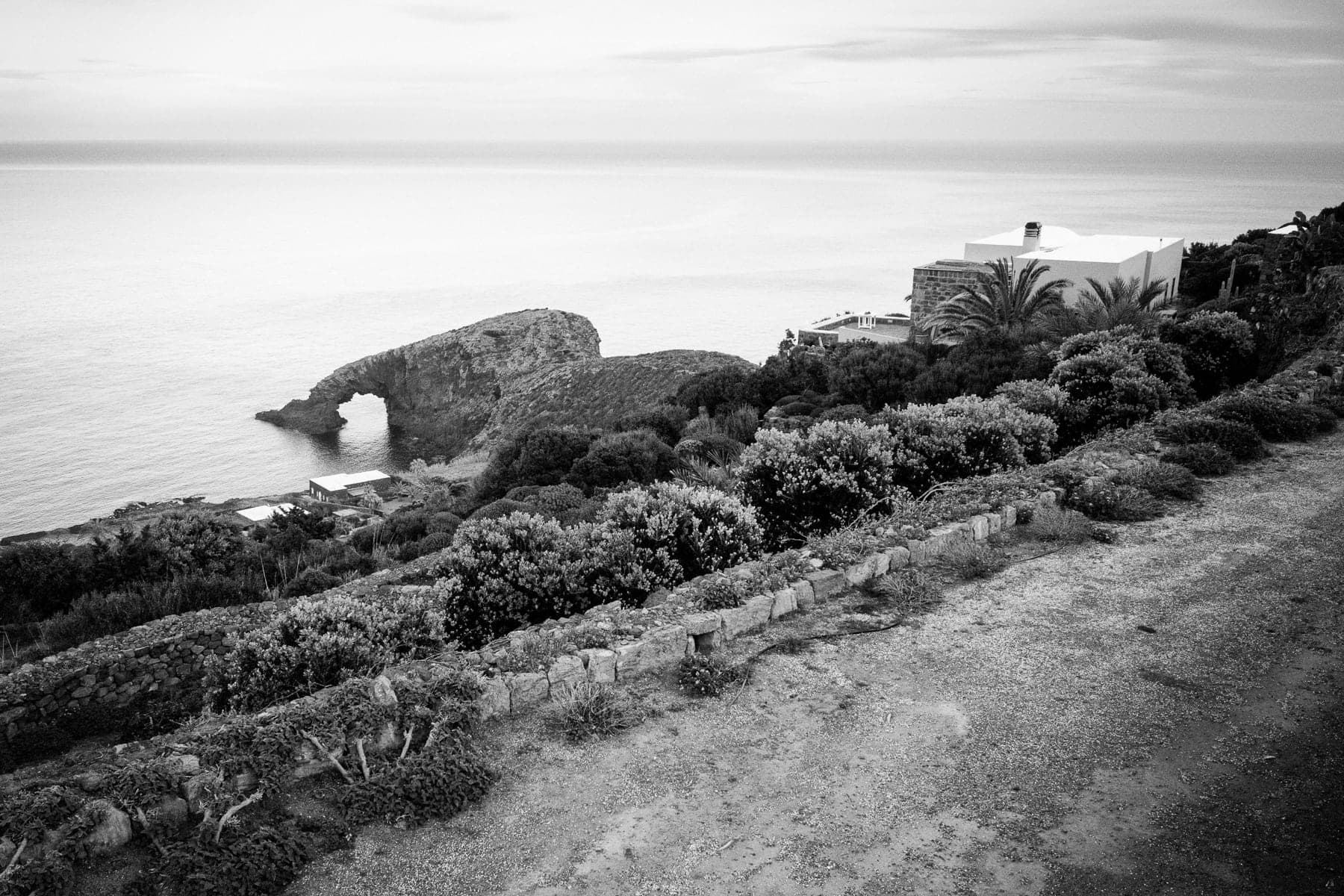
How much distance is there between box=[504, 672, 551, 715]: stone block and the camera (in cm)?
630

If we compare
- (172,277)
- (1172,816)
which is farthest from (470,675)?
(172,277)

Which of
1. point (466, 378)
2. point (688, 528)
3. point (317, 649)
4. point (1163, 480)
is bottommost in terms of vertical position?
point (466, 378)

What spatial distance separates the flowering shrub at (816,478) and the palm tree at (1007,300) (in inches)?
673

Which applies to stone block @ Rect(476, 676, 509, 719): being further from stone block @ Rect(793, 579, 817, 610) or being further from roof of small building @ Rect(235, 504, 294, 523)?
roof of small building @ Rect(235, 504, 294, 523)

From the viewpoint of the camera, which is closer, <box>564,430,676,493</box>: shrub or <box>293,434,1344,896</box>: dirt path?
<box>293,434,1344,896</box>: dirt path

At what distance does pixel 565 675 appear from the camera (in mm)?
6504

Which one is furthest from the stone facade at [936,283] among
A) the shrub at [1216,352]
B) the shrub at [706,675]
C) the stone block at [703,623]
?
the shrub at [706,675]

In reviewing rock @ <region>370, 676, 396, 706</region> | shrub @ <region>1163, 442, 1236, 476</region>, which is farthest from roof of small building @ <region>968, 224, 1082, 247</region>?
rock @ <region>370, 676, 396, 706</region>

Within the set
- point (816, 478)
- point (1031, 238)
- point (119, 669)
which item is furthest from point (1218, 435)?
point (1031, 238)

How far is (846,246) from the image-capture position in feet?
368

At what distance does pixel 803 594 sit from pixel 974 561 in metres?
1.78

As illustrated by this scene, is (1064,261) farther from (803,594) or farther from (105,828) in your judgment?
(105,828)

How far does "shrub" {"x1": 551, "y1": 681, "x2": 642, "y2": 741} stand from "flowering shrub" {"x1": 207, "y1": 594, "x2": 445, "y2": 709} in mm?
1904

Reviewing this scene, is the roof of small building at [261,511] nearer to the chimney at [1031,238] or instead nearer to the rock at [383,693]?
the rock at [383,693]
